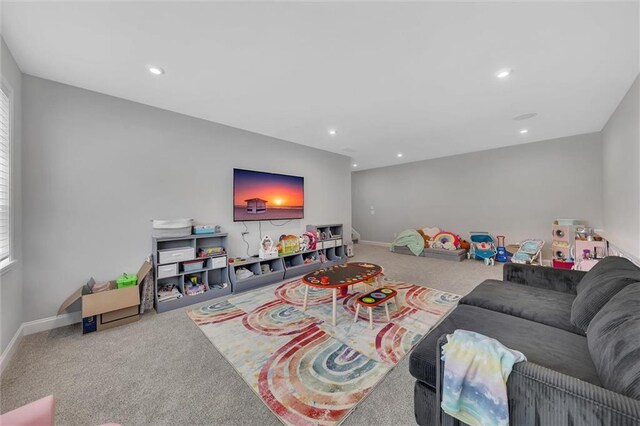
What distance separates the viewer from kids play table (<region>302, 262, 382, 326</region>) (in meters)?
2.55

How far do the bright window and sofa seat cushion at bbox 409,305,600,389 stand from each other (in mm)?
3282

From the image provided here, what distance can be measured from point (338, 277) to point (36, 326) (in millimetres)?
3134

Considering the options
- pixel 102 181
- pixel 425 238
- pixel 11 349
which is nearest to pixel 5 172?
pixel 102 181

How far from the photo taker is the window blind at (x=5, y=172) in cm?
200

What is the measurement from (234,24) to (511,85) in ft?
9.19

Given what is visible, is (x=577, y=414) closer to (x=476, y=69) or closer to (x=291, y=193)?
(x=476, y=69)

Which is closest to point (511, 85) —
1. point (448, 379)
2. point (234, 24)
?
point (234, 24)

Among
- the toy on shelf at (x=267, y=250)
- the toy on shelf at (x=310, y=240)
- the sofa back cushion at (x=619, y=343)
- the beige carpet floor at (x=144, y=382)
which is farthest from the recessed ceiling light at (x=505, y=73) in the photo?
the toy on shelf at (x=267, y=250)

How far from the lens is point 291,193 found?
4.56 meters

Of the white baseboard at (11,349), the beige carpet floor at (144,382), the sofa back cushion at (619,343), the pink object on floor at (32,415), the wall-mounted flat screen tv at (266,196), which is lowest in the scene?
the beige carpet floor at (144,382)

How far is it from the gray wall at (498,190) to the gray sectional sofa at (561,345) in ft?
12.2

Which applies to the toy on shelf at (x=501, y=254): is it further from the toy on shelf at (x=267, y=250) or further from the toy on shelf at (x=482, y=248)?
the toy on shelf at (x=267, y=250)

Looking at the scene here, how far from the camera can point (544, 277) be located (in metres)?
2.28

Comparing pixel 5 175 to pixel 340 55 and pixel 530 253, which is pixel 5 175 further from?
pixel 530 253
